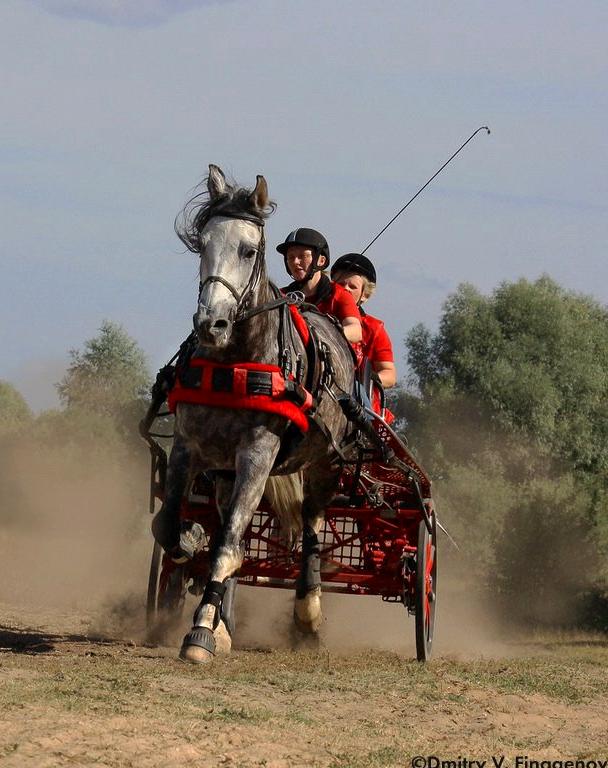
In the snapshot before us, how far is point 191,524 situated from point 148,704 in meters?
2.54

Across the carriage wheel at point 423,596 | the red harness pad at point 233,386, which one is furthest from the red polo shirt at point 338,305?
the red harness pad at point 233,386

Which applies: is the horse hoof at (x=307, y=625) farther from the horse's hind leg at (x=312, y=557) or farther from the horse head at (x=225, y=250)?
the horse head at (x=225, y=250)

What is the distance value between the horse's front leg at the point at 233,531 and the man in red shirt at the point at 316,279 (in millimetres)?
2005

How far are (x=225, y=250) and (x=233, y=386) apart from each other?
0.79 metres

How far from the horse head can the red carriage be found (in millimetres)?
2027

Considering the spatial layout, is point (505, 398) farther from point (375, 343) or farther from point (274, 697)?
point (274, 697)

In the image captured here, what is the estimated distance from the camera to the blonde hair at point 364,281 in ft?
34.5

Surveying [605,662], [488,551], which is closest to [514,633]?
[488,551]

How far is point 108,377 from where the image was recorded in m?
53.3

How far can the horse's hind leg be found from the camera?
937 centimetres

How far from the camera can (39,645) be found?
8.72m

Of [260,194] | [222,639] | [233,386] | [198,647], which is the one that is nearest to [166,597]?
[222,639]

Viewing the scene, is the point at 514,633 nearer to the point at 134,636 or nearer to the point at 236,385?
the point at 134,636

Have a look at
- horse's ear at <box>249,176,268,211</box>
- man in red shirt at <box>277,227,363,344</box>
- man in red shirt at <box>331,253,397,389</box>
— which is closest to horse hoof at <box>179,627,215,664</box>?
horse's ear at <box>249,176,268,211</box>
